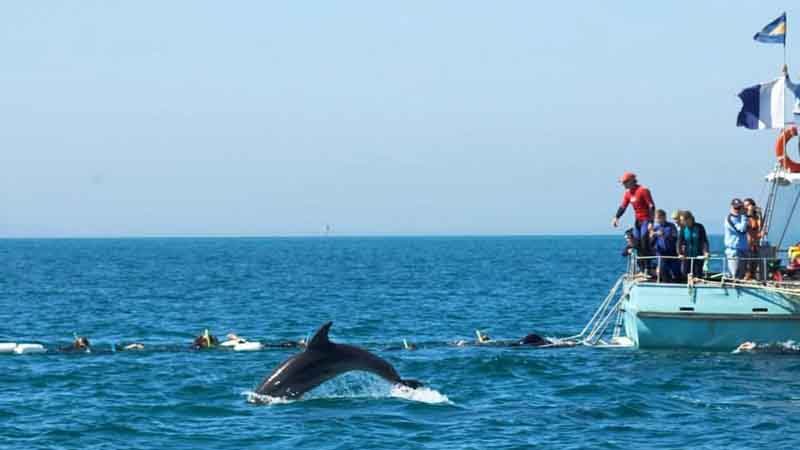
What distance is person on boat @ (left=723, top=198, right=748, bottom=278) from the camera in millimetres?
28734

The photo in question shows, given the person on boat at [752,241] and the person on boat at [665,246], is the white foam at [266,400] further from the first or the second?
the person on boat at [752,241]

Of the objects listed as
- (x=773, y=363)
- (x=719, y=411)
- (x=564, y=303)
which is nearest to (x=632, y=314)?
(x=773, y=363)

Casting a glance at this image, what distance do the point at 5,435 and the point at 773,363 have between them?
15.3 metres

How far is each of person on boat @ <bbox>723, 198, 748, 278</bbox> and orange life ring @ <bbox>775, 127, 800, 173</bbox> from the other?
264cm

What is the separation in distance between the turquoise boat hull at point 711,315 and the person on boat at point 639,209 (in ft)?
3.14

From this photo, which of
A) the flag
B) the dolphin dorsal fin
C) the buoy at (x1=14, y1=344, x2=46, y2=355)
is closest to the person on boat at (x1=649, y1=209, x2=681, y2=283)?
the flag

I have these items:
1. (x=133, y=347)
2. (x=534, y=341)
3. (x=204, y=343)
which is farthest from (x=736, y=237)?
(x=133, y=347)

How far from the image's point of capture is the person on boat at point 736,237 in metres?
28.7

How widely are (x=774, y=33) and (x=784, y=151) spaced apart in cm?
292

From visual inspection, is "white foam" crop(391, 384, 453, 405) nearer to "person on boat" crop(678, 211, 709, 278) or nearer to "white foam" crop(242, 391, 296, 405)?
"white foam" crop(242, 391, 296, 405)

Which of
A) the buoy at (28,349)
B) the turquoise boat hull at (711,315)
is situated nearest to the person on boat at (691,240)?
the turquoise boat hull at (711,315)

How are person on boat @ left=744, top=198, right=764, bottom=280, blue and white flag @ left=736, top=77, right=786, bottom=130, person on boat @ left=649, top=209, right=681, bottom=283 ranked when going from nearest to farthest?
1. person on boat @ left=649, top=209, right=681, bottom=283
2. person on boat @ left=744, top=198, right=764, bottom=280
3. blue and white flag @ left=736, top=77, right=786, bottom=130

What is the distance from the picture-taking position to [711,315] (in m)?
28.6

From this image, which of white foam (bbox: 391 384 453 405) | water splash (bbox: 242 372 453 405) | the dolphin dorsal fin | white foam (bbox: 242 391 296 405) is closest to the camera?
the dolphin dorsal fin
